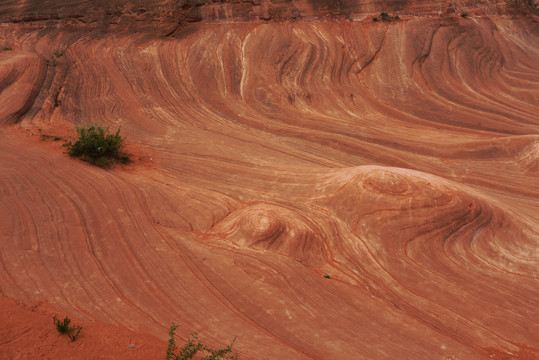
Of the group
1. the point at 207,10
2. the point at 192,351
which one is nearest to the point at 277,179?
the point at 192,351

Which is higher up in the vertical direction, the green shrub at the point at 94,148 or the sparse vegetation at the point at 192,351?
the green shrub at the point at 94,148

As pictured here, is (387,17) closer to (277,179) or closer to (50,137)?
(277,179)

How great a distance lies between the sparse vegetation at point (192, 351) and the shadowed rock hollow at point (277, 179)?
0.53ft

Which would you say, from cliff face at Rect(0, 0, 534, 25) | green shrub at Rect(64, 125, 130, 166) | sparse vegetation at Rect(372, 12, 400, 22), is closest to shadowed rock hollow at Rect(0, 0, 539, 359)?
cliff face at Rect(0, 0, 534, 25)

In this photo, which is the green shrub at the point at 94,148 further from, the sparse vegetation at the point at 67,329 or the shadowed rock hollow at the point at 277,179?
the sparse vegetation at the point at 67,329

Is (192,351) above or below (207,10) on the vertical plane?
below

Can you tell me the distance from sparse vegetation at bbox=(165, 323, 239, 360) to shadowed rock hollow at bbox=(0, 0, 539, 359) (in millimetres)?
160

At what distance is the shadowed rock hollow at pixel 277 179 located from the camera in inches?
213

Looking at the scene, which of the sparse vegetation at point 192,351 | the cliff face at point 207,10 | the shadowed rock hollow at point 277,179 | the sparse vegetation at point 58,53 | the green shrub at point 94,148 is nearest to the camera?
the sparse vegetation at point 192,351

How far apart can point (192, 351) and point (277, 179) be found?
204 inches

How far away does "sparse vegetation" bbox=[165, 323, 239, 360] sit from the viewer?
4391 mm

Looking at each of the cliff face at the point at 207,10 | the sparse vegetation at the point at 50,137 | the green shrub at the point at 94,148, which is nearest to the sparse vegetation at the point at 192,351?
the green shrub at the point at 94,148

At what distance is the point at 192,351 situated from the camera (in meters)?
4.41

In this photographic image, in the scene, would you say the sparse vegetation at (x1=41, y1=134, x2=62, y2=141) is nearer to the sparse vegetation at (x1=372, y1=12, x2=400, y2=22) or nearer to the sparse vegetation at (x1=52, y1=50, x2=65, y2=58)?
the sparse vegetation at (x1=52, y1=50, x2=65, y2=58)
